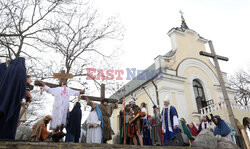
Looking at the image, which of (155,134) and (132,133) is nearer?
→ (132,133)

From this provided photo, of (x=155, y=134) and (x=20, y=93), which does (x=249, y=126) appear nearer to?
(x=155, y=134)

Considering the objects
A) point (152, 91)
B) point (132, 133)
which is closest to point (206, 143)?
point (132, 133)

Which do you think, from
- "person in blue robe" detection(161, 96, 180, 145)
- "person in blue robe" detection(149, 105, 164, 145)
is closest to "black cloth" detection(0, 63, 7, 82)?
"person in blue robe" detection(161, 96, 180, 145)

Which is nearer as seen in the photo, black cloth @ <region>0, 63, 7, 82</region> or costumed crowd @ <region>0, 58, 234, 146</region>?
costumed crowd @ <region>0, 58, 234, 146</region>

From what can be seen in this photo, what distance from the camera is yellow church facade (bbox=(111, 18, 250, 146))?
14594 millimetres

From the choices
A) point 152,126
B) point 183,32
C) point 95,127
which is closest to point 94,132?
point 95,127

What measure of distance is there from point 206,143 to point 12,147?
4752 millimetres

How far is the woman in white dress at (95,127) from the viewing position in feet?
21.8

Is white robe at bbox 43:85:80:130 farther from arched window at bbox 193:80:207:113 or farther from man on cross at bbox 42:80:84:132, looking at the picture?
arched window at bbox 193:80:207:113

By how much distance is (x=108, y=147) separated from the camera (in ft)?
11.4

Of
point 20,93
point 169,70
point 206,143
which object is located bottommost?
point 206,143

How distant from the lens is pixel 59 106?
5617mm

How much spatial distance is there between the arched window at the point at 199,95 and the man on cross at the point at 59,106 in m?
13.0

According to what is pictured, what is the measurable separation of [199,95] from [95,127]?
41.1 ft
